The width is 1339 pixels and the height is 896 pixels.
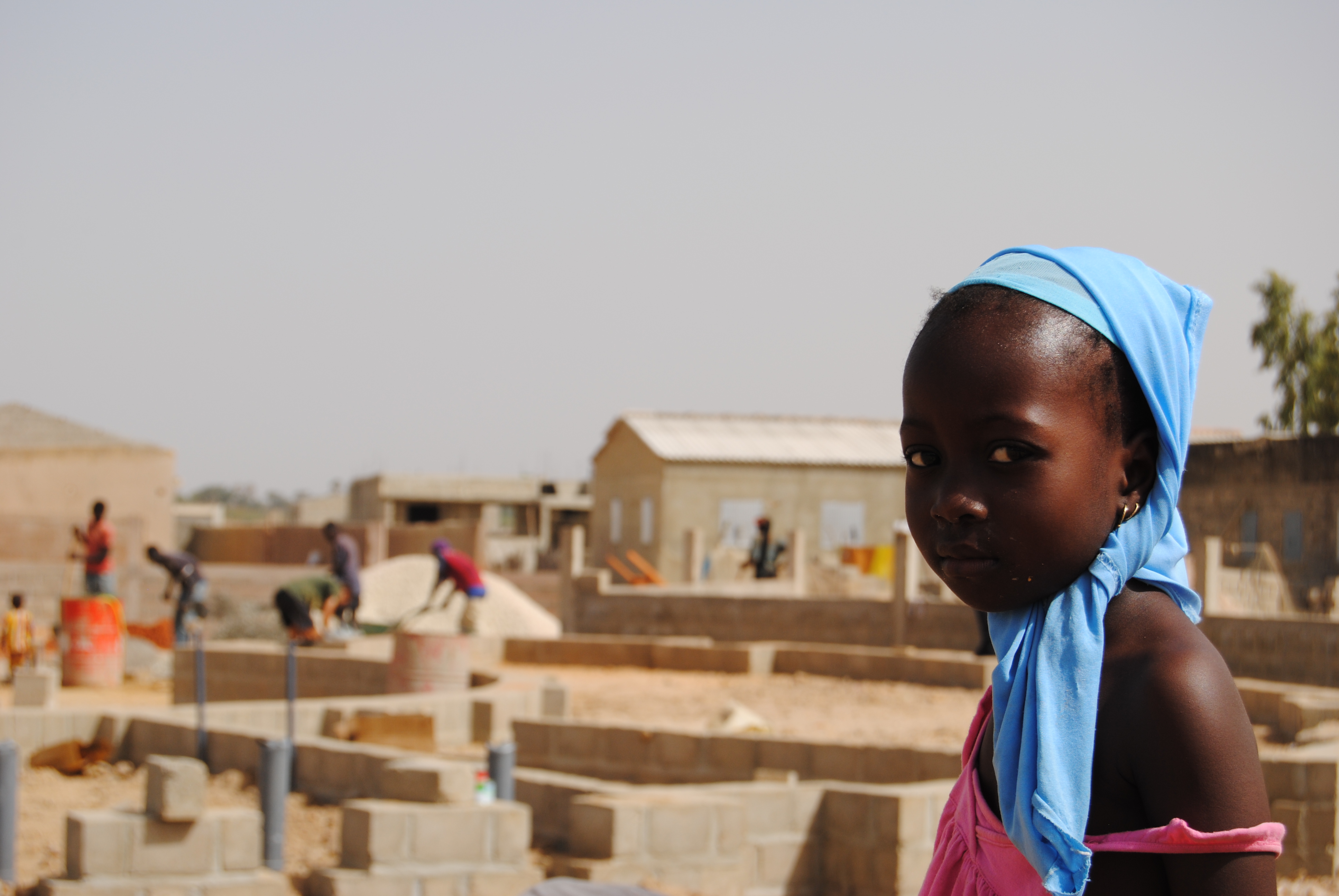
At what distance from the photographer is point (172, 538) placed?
3534cm

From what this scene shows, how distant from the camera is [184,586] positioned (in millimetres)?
18469

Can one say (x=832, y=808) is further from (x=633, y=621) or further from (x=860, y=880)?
(x=633, y=621)

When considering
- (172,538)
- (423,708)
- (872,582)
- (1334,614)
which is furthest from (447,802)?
(172,538)

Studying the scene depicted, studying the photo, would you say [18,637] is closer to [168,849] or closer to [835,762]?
[835,762]

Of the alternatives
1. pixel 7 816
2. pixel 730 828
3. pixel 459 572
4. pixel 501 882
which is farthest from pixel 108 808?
pixel 459 572

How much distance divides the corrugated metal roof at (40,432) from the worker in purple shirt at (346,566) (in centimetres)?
1896

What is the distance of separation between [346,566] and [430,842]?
11876mm

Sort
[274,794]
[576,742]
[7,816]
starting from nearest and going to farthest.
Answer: [7,816], [274,794], [576,742]

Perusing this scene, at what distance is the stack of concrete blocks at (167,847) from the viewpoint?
6102 millimetres

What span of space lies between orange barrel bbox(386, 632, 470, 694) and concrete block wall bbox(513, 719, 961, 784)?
8.36 feet

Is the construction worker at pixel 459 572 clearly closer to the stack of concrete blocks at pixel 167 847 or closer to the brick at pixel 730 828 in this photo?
the brick at pixel 730 828

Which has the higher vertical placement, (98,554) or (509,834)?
(98,554)


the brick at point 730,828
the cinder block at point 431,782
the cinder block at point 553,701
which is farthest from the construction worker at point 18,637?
the brick at point 730,828

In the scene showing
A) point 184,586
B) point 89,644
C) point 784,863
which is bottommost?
point 784,863
